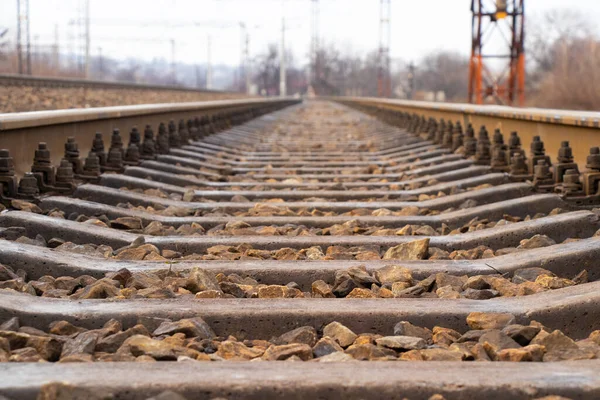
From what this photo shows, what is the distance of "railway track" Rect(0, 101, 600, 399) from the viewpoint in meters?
2.08

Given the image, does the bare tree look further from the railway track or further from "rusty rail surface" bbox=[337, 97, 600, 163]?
the railway track

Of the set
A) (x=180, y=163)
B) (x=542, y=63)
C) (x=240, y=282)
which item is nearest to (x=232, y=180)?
(x=180, y=163)

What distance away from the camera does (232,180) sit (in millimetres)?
7137

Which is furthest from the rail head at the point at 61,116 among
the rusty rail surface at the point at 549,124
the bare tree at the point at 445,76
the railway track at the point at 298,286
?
the bare tree at the point at 445,76

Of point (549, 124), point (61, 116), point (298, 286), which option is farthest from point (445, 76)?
point (298, 286)

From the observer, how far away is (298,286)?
3.29m

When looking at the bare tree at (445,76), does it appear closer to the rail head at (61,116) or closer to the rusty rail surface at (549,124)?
the rusty rail surface at (549,124)

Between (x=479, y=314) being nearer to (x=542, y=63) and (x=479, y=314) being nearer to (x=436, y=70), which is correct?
(x=542, y=63)

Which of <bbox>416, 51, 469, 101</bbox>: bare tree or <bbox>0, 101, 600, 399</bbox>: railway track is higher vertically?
<bbox>416, 51, 469, 101</bbox>: bare tree

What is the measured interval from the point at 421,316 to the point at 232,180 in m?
4.55

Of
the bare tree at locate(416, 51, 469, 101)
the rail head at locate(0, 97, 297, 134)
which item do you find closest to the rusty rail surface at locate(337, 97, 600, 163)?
the rail head at locate(0, 97, 297, 134)

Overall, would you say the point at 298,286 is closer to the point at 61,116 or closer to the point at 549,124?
the point at 61,116

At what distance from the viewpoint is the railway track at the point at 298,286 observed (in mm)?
2078

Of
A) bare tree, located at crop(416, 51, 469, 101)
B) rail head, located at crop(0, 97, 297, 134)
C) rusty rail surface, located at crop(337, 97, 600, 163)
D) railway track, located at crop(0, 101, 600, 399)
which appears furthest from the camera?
bare tree, located at crop(416, 51, 469, 101)
